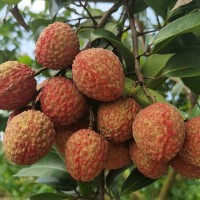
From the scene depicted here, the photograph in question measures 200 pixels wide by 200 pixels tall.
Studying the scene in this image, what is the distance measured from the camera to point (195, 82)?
938 mm

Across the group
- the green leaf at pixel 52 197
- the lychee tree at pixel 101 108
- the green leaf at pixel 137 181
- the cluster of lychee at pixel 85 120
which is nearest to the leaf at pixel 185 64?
the lychee tree at pixel 101 108

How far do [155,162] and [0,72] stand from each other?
1.16 ft

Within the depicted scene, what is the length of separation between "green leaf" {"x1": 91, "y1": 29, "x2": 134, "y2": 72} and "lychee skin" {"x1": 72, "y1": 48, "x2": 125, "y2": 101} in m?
0.09

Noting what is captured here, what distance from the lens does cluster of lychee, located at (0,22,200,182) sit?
2.51 feet

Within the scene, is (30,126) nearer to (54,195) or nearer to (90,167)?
(90,167)

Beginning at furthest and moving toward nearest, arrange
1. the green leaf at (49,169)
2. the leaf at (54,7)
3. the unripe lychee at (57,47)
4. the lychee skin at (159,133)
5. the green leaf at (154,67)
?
1. the green leaf at (49,169)
2. the leaf at (54,7)
3. the green leaf at (154,67)
4. the unripe lychee at (57,47)
5. the lychee skin at (159,133)

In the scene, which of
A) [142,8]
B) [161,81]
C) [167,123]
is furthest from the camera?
[142,8]

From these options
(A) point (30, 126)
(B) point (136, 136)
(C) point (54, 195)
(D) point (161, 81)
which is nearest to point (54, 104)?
(A) point (30, 126)

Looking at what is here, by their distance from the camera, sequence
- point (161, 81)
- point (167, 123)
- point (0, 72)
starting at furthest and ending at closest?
point (161, 81) → point (0, 72) → point (167, 123)

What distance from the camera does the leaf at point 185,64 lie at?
896 mm

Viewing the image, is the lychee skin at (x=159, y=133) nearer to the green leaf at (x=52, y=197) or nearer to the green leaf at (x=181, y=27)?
the green leaf at (x=181, y=27)

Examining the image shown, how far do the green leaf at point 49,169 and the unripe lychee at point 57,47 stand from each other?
415 millimetres

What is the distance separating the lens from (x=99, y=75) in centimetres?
79

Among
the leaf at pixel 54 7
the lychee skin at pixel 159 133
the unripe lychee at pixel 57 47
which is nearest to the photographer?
the lychee skin at pixel 159 133
